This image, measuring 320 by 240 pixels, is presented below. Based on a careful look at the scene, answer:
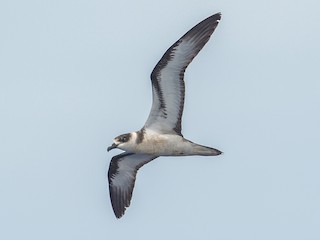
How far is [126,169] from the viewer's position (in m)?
47.6

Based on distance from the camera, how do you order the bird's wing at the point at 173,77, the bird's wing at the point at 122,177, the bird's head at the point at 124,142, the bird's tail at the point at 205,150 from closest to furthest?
the bird's wing at the point at 173,77 < the bird's tail at the point at 205,150 < the bird's head at the point at 124,142 < the bird's wing at the point at 122,177

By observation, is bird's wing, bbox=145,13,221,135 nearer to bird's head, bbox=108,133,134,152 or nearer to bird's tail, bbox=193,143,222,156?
bird's head, bbox=108,133,134,152

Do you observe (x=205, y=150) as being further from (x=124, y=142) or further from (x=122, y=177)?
(x=122, y=177)

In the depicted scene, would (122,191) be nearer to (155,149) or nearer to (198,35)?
(155,149)

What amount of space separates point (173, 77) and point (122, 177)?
589cm

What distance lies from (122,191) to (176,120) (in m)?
4.90

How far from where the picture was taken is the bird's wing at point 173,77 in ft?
141

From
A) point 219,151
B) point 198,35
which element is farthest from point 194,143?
point 198,35

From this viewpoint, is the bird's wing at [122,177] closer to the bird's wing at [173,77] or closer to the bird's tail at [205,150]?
the bird's wing at [173,77]

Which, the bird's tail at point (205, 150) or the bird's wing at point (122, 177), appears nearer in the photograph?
the bird's tail at point (205, 150)

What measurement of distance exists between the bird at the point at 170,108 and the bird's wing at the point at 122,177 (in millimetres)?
1974

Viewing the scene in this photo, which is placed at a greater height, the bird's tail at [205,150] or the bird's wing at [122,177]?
the bird's tail at [205,150]

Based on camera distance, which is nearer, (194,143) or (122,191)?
(194,143)

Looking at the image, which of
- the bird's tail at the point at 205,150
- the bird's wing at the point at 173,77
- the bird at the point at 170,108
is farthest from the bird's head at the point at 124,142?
the bird's tail at the point at 205,150
